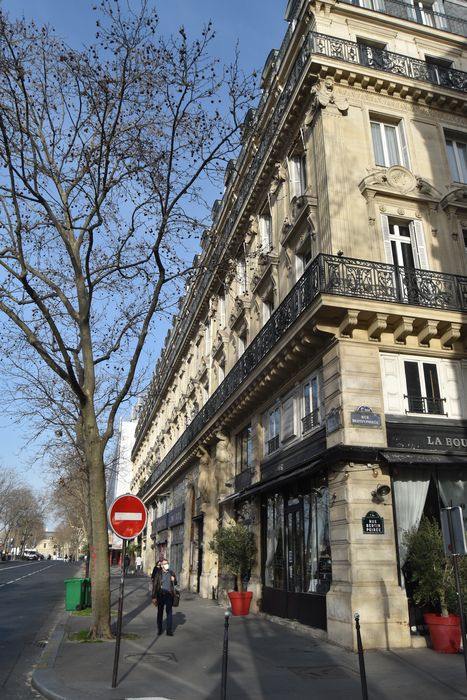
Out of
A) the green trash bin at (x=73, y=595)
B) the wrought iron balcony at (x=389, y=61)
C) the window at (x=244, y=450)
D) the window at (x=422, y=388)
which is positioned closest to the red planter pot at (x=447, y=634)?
the window at (x=422, y=388)

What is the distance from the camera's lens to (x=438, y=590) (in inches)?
368

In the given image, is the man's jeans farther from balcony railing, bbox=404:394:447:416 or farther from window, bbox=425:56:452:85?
window, bbox=425:56:452:85

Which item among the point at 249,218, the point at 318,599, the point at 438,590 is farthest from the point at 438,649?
the point at 249,218

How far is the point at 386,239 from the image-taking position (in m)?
13.4

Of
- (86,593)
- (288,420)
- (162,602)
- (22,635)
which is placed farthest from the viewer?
(86,593)

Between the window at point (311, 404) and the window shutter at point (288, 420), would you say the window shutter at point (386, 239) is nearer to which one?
the window at point (311, 404)

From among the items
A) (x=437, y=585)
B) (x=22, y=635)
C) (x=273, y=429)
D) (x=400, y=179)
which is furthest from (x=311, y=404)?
(x=22, y=635)

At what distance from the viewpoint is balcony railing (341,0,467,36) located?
1729 centimetres

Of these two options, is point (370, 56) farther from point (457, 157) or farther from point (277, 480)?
point (277, 480)

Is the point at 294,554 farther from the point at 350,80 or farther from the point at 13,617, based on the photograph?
the point at 350,80

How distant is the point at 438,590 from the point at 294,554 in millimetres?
4577

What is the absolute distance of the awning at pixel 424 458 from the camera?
34.9 ft

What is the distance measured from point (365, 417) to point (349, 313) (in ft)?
7.11

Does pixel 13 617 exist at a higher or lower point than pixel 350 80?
lower
